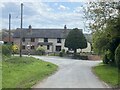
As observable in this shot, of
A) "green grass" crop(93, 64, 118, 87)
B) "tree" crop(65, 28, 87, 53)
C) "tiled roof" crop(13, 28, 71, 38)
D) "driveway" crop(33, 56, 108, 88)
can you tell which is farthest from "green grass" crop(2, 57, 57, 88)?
"tiled roof" crop(13, 28, 71, 38)

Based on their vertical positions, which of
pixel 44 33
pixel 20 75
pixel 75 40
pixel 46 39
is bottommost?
pixel 20 75

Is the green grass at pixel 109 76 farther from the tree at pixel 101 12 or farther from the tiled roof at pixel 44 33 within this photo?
the tiled roof at pixel 44 33

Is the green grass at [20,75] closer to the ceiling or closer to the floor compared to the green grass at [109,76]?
closer to the ceiling

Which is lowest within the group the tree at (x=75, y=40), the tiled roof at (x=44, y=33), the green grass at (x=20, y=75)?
the green grass at (x=20, y=75)

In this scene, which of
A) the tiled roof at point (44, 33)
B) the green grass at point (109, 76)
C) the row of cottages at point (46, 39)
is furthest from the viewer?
the tiled roof at point (44, 33)

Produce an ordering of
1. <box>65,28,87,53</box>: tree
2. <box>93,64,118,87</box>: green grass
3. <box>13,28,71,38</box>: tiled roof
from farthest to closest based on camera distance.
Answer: <box>13,28,71,38</box>: tiled roof < <box>65,28,87,53</box>: tree < <box>93,64,118,87</box>: green grass

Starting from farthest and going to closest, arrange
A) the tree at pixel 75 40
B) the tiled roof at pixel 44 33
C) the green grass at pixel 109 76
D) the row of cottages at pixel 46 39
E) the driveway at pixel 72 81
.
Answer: the tiled roof at pixel 44 33 → the row of cottages at pixel 46 39 → the tree at pixel 75 40 → the green grass at pixel 109 76 → the driveway at pixel 72 81

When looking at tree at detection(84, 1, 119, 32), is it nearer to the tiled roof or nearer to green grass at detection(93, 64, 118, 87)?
green grass at detection(93, 64, 118, 87)

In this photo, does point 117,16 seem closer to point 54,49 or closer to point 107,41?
point 107,41

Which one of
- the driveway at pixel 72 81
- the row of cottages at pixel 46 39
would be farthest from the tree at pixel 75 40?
the driveway at pixel 72 81

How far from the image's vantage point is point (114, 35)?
3531 cm

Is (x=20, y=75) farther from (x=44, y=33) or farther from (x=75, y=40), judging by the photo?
(x=44, y=33)

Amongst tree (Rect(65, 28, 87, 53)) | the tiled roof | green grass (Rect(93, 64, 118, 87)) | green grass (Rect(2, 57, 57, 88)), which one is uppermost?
the tiled roof

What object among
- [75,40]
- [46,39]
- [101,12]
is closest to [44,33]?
[46,39]
